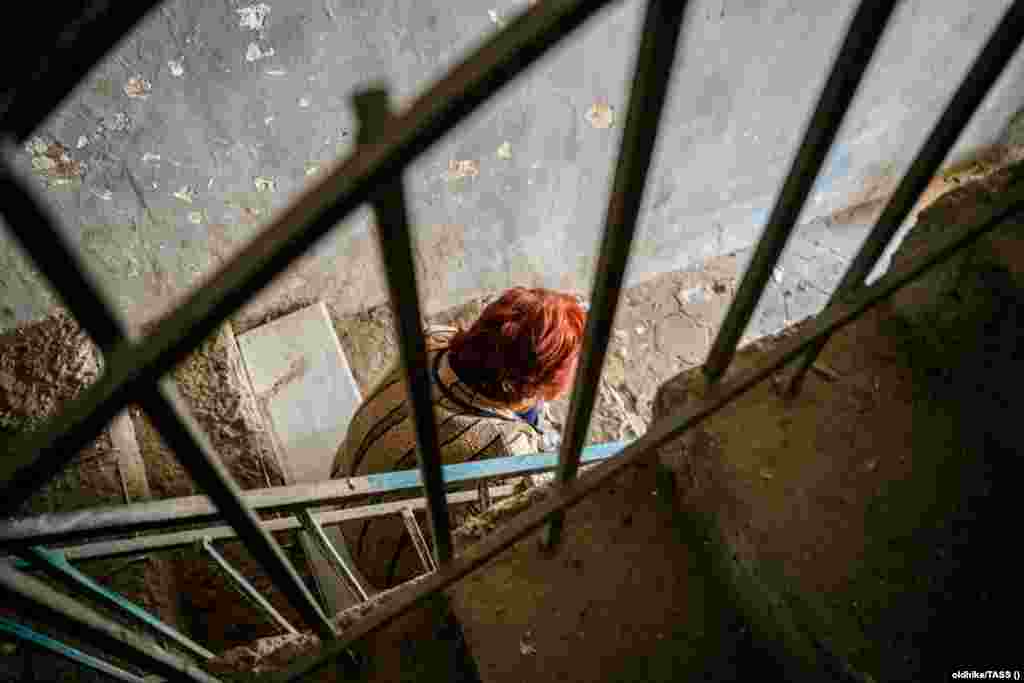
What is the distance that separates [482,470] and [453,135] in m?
0.82

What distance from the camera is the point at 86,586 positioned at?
1.17 m

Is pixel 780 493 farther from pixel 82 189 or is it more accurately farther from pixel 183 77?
pixel 82 189

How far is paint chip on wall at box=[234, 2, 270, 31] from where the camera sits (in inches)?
78.7

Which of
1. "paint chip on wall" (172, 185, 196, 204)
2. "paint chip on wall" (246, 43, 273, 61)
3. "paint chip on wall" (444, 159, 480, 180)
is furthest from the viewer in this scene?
"paint chip on wall" (444, 159, 480, 180)

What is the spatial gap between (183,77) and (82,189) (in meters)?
0.62

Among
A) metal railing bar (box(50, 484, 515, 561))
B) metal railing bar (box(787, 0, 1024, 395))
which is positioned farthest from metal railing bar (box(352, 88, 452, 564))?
metal railing bar (box(787, 0, 1024, 395))

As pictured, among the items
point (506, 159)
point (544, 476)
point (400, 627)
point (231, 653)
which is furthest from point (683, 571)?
point (506, 159)

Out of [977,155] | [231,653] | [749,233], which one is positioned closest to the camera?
[231,653]

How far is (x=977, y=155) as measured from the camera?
14.7 ft

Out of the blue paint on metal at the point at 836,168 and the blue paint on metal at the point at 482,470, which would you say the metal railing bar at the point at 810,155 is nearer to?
the blue paint on metal at the point at 482,470

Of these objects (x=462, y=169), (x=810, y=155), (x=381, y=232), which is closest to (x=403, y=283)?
(x=381, y=232)

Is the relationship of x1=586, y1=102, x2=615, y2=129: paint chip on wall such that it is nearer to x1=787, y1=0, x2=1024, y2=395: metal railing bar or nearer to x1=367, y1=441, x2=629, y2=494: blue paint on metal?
x1=367, y1=441, x2=629, y2=494: blue paint on metal

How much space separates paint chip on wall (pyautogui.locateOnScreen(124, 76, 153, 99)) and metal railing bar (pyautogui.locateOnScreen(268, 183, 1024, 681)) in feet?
6.29

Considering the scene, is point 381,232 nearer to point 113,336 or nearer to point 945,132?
point 113,336
